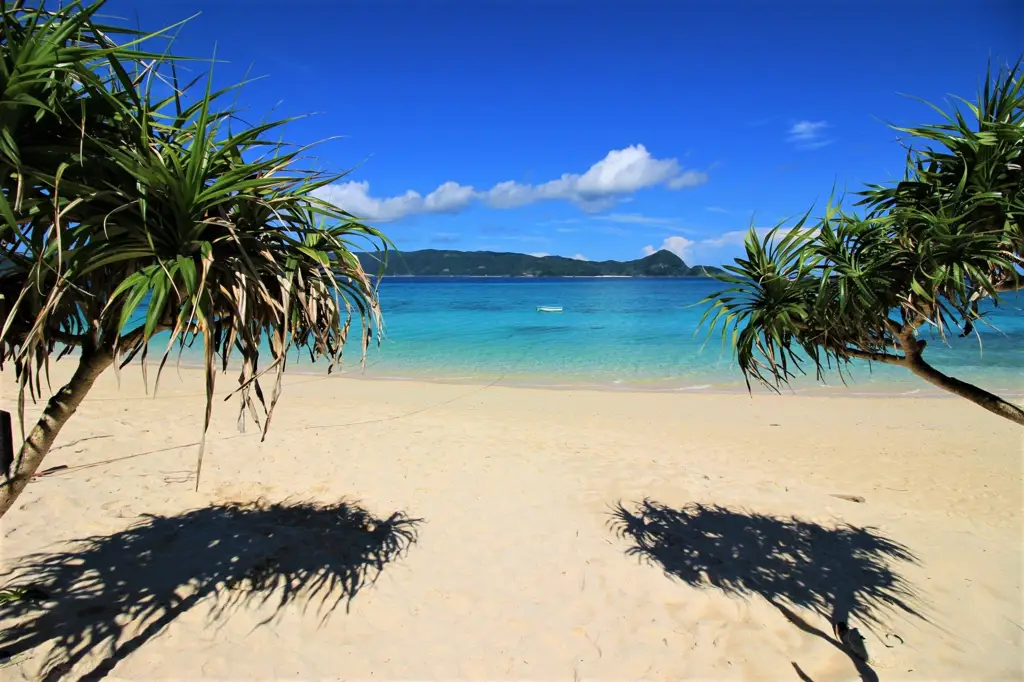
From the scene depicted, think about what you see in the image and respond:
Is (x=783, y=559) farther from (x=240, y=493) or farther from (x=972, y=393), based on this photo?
(x=240, y=493)

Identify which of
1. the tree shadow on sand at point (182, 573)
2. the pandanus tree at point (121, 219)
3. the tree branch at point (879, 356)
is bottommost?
→ the tree shadow on sand at point (182, 573)

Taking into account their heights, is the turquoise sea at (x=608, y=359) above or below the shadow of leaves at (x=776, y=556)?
below

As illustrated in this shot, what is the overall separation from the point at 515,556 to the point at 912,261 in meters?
3.63

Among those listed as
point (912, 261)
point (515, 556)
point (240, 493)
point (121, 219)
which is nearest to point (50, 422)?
point (121, 219)

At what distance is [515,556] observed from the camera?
4.93 meters

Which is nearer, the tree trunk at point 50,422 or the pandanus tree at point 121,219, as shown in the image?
the pandanus tree at point 121,219

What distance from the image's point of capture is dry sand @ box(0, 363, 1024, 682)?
3.60 meters

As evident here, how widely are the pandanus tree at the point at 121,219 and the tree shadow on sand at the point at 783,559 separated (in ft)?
12.3

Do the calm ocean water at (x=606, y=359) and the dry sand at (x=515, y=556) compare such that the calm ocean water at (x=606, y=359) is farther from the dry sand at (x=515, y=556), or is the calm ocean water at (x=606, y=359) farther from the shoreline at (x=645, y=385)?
the dry sand at (x=515, y=556)

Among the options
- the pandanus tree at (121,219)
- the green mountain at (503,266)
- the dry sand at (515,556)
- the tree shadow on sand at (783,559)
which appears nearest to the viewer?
the pandanus tree at (121,219)

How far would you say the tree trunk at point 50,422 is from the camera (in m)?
2.56

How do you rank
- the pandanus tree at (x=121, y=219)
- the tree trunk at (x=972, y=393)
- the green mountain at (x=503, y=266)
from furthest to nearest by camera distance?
the green mountain at (x=503, y=266)
the tree trunk at (x=972, y=393)
the pandanus tree at (x=121, y=219)

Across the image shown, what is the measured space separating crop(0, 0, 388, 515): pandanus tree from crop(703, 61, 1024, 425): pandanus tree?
235cm

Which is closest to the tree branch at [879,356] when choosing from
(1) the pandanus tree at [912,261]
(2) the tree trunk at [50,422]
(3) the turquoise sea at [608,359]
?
(1) the pandanus tree at [912,261]
